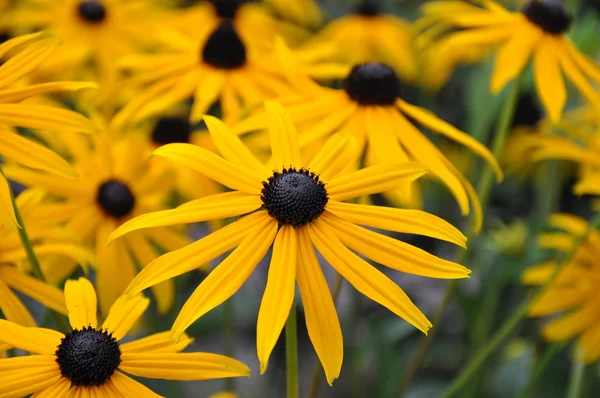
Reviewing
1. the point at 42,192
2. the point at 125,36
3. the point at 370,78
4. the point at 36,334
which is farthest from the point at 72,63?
the point at 36,334

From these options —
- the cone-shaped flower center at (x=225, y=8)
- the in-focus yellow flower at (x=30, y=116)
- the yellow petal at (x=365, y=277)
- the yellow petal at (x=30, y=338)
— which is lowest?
the yellow petal at (x=30, y=338)

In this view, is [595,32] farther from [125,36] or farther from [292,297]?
[292,297]

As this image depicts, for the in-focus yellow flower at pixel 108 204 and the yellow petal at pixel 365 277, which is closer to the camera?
the yellow petal at pixel 365 277

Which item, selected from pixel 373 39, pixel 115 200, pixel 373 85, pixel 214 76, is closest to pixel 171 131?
pixel 214 76

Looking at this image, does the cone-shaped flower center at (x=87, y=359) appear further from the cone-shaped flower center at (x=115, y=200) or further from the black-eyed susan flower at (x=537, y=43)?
the black-eyed susan flower at (x=537, y=43)

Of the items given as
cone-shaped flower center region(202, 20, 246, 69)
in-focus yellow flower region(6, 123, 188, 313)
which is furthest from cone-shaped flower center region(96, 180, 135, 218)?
cone-shaped flower center region(202, 20, 246, 69)

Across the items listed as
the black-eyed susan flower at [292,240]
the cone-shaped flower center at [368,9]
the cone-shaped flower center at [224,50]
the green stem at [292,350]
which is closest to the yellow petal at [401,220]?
the black-eyed susan flower at [292,240]

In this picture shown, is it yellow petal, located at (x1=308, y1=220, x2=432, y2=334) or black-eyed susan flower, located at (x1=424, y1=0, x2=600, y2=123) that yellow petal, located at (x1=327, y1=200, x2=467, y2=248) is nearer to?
yellow petal, located at (x1=308, y1=220, x2=432, y2=334)
